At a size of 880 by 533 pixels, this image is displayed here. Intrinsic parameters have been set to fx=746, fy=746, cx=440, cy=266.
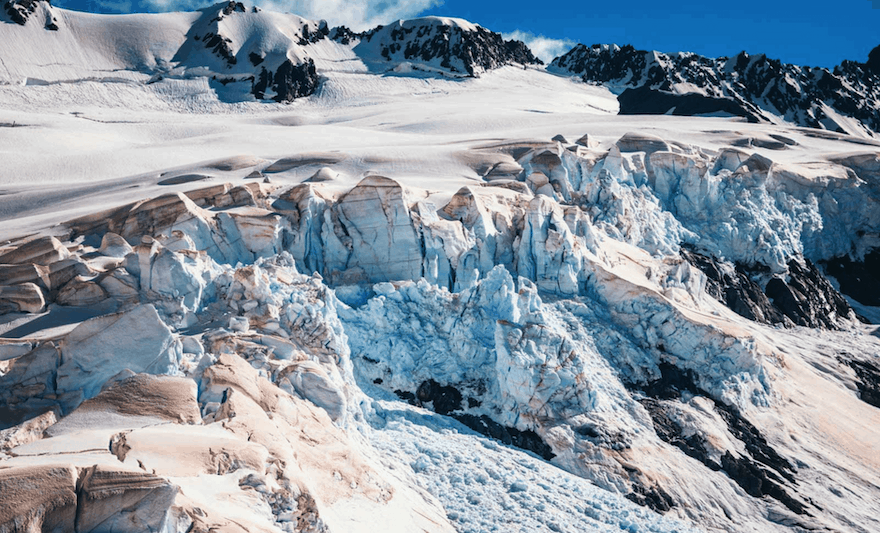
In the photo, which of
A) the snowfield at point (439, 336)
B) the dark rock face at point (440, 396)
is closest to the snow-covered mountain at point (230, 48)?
the snowfield at point (439, 336)

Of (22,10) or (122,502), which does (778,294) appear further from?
(22,10)

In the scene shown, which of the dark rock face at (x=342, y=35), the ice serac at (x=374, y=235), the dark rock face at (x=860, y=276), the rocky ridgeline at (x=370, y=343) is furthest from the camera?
the dark rock face at (x=342, y=35)

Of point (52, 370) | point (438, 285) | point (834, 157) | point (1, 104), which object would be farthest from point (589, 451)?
point (1, 104)

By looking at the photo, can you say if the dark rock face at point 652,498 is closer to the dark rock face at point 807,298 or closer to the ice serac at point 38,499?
the ice serac at point 38,499

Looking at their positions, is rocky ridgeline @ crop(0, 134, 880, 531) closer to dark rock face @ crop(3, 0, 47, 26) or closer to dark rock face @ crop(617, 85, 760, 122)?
dark rock face @ crop(617, 85, 760, 122)

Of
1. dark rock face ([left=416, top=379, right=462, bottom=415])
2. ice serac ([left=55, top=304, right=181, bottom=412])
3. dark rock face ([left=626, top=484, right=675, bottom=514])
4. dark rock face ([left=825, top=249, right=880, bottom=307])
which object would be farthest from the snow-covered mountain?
dark rock face ([left=626, top=484, right=675, bottom=514])

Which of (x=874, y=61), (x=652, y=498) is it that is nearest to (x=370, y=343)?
(x=652, y=498)
